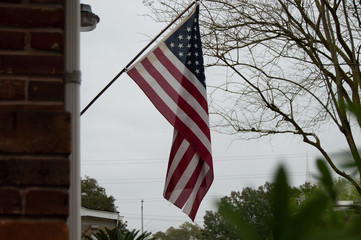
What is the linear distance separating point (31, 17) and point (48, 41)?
11 cm

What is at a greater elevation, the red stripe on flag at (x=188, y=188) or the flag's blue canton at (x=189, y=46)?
the flag's blue canton at (x=189, y=46)

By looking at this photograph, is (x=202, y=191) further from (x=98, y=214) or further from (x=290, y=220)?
(x=98, y=214)

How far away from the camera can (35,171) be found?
5.96 ft

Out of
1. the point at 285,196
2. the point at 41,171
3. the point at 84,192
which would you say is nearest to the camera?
the point at 285,196

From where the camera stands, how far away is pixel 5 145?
1.83 metres

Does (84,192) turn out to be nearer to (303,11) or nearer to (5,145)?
(303,11)

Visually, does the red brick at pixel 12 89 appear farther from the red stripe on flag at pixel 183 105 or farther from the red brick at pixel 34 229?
the red stripe on flag at pixel 183 105

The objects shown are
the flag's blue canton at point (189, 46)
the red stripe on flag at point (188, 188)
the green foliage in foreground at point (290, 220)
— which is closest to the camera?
the green foliage in foreground at point (290, 220)

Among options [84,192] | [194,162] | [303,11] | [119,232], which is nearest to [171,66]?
[194,162]

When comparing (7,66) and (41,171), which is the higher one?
(7,66)

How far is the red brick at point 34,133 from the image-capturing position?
1.83 meters

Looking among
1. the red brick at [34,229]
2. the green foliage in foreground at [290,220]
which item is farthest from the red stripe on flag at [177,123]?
the green foliage in foreground at [290,220]

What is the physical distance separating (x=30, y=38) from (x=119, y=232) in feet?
20.0

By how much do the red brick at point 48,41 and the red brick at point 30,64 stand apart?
4 cm
